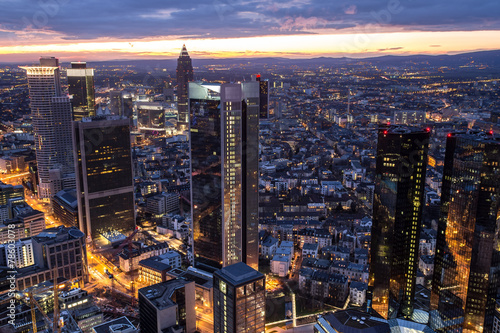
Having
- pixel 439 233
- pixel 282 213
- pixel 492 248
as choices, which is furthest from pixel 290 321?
pixel 282 213

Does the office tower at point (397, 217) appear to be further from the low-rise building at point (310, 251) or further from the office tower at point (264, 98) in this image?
the office tower at point (264, 98)

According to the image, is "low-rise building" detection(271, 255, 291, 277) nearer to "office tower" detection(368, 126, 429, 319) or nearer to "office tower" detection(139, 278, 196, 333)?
"office tower" detection(368, 126, 429, 319)

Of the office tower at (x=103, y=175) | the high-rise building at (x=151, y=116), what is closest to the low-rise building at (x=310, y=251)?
the office tower at (x=103, y=175)

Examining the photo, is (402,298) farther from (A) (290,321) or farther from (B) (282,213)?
(B) (282,213)

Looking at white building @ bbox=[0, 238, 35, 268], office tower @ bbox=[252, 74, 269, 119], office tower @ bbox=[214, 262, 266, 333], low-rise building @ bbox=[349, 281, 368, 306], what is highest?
office tower @ bbox=[252, 74, 269, 119]

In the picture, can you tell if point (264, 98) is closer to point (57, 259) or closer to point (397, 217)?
point (57, 259)

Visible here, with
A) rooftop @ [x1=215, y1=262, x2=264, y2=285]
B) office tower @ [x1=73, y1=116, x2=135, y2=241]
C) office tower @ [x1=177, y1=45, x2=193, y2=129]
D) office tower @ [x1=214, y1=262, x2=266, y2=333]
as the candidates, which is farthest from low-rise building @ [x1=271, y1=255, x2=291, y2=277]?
office tower @ [x1=177, y1=45, x2=193, y2=129]
